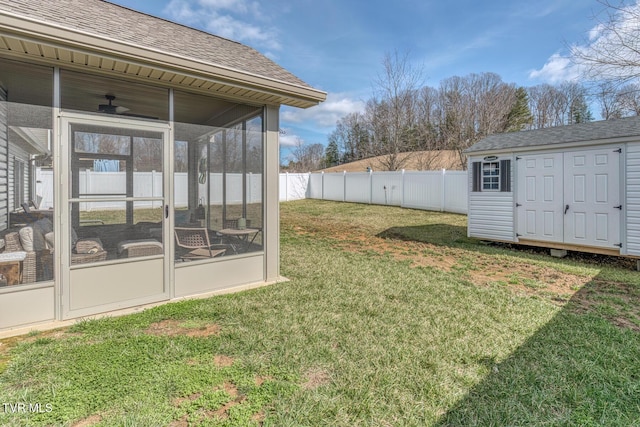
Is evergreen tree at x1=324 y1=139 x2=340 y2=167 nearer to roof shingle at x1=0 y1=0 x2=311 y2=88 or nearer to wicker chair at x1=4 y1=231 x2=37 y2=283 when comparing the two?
roof shingle at x1=0 y1=0 x2=311 y2=88

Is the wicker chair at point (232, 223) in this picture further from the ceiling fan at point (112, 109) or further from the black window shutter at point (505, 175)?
the black window shutter at point (505, 175)

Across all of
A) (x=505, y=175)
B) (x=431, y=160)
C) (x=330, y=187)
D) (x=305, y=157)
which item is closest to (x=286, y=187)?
(x=330, y=187)

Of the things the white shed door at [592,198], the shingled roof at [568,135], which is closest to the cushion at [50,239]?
the shingled roof at [568,135]

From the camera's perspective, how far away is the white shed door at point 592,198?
5.85 m

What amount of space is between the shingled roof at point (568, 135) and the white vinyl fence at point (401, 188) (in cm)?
486

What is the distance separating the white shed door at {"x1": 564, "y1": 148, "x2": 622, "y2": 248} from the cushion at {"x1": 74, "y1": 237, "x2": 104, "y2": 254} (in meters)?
7.68

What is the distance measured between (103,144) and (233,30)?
8.50 meters

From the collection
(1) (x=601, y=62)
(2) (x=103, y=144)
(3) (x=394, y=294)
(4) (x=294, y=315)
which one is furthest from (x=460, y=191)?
(2) (x=103, y=144)

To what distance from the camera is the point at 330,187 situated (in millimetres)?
18859

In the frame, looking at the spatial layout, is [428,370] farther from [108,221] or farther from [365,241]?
[365,241]

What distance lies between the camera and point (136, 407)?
203 cm

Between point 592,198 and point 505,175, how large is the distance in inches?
64.0

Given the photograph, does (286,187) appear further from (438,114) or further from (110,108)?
(110,108)

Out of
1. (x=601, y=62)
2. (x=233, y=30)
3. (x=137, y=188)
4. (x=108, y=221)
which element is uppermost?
(x=233, y=30)
